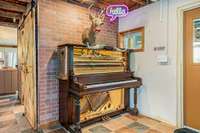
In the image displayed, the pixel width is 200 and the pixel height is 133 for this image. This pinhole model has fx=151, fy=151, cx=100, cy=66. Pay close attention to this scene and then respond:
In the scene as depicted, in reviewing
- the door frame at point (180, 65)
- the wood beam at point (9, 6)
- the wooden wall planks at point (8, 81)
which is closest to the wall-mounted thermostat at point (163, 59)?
the door frame at point (180, 65)

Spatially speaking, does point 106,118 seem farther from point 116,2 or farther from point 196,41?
point 116,2

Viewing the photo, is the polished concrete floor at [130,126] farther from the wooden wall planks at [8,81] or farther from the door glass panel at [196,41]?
the wooden wall planks at [8,81]

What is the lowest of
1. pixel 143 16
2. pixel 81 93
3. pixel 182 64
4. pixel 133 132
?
pixel 133 132

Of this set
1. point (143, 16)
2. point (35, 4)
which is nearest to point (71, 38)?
point (35, 4)

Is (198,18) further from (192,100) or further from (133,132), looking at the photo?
(133,132)

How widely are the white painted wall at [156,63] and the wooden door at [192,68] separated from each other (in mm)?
166

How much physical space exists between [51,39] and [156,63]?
214cm

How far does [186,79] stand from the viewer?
2719mm

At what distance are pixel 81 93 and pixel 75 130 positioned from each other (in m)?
0.65

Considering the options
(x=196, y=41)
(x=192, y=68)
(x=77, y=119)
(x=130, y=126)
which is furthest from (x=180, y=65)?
(x=77, y=119)

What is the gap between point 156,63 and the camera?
3.12 meters

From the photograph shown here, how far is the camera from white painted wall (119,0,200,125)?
283 cm

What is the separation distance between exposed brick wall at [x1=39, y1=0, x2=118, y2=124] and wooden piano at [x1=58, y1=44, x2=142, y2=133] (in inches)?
7.2

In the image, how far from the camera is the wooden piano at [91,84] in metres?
2.52
